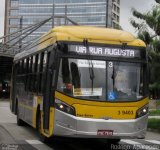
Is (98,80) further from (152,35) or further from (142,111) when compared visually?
(152,35)

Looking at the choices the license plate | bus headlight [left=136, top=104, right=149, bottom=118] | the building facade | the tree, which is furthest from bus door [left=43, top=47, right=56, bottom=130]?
the building facade

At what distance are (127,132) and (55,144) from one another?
314 cm

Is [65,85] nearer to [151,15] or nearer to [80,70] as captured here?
[80,70]

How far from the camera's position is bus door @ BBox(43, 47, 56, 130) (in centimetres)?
1383

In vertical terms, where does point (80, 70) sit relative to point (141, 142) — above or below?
above

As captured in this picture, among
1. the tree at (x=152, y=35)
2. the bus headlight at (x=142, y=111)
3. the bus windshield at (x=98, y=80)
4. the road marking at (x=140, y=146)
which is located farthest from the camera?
the tree at (x=152, y=35)

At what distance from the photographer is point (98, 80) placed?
1336cm

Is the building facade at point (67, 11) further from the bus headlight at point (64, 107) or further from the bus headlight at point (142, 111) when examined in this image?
the bus headlight at point (64, 107)

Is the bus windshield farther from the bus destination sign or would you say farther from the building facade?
the building facade

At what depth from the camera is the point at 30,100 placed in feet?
58.9

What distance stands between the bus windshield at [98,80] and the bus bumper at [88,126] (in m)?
0.56

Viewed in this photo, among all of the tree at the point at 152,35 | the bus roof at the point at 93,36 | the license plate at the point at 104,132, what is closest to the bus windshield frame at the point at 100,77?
the bus roof at the point at 93,36

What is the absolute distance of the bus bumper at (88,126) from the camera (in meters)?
13.0

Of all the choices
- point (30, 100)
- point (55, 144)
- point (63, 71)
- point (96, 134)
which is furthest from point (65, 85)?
point (30, 100)
